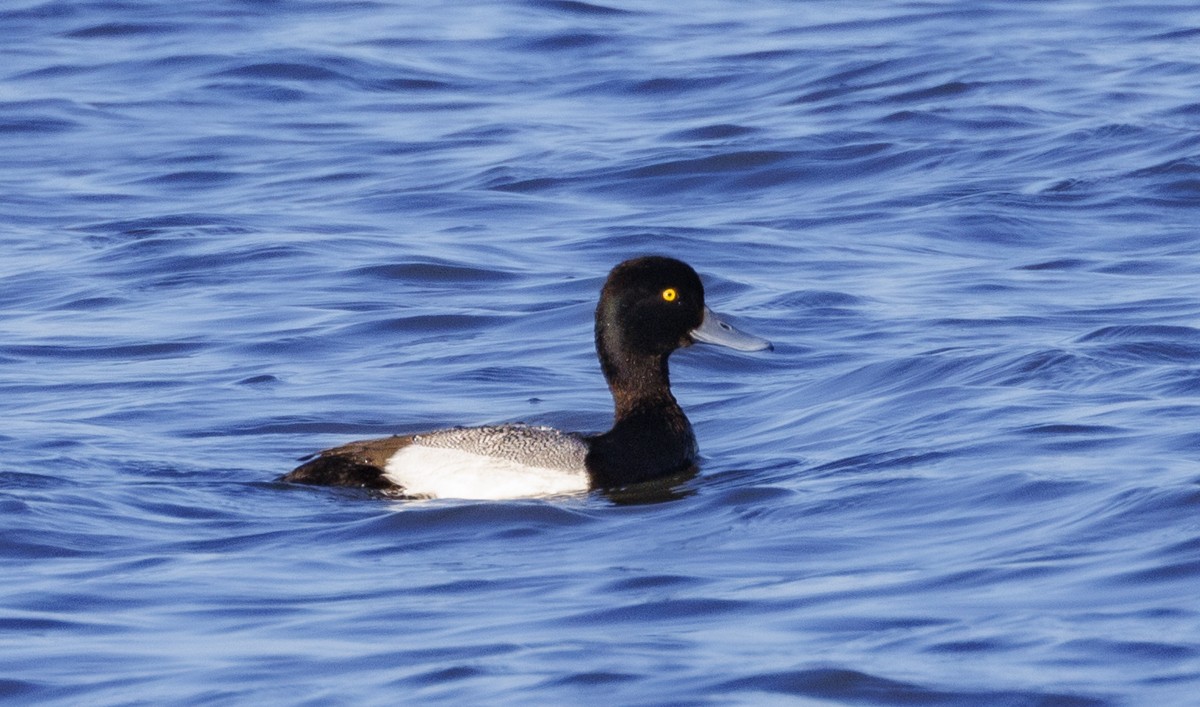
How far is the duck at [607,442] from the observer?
902cm

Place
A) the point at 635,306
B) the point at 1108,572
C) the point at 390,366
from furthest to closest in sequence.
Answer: the point at 390,366, the point at 635,306, the point at 1108,572

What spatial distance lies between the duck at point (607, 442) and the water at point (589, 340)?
21 centimetres

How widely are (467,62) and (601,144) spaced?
395 centimetres

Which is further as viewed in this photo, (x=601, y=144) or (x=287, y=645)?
(x=601, y=144)

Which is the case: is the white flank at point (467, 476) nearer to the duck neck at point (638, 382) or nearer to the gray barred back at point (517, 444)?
the gray barred back at point (517, 444)

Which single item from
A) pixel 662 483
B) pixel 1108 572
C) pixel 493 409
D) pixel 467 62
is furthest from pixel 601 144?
pixel 1108 572

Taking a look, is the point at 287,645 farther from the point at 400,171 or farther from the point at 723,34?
the point at 723,34

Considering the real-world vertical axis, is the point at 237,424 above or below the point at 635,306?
below

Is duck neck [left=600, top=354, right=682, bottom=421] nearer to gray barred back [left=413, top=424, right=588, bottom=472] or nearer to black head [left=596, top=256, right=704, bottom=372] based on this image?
black head [left=596, top=256, right=704, bottom=372]

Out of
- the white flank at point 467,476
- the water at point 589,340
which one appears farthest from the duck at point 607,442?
the water at point 589,340

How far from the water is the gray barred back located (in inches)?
9.1

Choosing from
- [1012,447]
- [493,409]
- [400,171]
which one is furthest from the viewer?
[400,171]

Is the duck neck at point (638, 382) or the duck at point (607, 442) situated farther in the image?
the duck neck at point (638, 382)

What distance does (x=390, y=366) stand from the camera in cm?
1176
